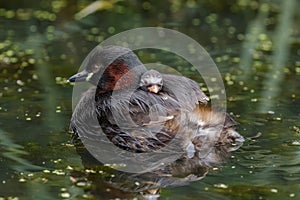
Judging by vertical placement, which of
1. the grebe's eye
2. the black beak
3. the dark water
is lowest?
the dark water

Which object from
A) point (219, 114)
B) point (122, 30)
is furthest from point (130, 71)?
point (122, 30)

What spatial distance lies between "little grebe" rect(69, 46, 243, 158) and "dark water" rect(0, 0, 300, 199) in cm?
24

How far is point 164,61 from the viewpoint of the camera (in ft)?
26.9

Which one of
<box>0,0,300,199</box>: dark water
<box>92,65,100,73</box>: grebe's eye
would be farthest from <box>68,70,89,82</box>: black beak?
<box>0,0,300,199</box>: dark water

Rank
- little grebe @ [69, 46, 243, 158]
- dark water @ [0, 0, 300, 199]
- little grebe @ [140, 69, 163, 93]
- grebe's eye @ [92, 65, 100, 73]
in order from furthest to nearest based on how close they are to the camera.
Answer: grebe's eye @ [92, 65, 100, 73] → little grebe @ [140, 69, 163, 93] → little grebe @ [69, 46, 243, 158] → dark water @ [0, 0, 300, 199]

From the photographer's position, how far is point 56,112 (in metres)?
6.41

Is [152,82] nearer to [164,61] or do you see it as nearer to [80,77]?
[80,77]

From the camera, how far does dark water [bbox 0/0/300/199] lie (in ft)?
15.8

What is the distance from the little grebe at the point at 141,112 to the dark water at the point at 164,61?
24 cm

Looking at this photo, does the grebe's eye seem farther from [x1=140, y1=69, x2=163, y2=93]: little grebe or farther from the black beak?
[x1=140, y1=69, x2=163, y2=93]: little grebe

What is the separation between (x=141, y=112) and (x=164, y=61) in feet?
9.20

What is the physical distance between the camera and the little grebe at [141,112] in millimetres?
5375

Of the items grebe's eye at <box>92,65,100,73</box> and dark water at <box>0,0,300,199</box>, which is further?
grebe's eye at <box>92,65,100,73</box>

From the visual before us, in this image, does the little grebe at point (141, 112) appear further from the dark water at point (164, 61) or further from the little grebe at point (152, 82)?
the dark water at point (164, 61)
